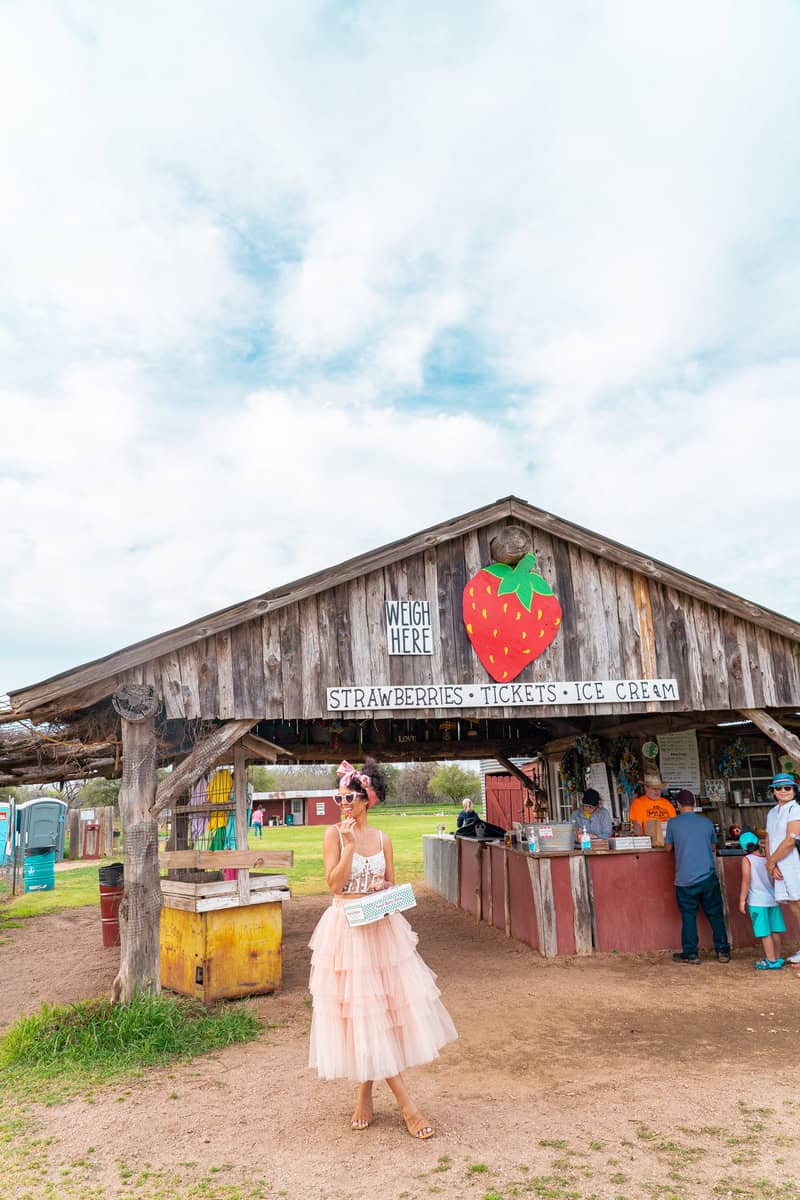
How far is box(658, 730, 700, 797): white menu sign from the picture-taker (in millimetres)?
12703

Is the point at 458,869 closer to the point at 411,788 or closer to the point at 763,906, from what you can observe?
the point at 763,906

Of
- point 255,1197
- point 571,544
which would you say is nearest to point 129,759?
point 255,1197

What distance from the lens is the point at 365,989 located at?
4.37m

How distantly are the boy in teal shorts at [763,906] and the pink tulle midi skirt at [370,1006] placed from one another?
538 cm

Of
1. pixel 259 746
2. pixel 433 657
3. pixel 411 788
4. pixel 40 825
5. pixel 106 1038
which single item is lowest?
pixel 106 1038

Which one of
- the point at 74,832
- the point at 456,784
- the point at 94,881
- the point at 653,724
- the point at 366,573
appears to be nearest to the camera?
the point at 366,573

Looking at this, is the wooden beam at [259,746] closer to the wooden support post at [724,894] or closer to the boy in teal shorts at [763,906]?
the boy in teal shorts at [763,906]

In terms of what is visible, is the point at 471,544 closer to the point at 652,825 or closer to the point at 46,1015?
the point at 652,825

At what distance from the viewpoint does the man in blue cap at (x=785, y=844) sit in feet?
26.9

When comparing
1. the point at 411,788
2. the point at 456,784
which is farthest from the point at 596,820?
the point at 411,788

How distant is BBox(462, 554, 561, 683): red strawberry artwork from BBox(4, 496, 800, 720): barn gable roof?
54 centimetres

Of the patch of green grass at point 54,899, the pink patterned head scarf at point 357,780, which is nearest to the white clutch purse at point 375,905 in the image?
the pink patterned head scarf at point 357,780

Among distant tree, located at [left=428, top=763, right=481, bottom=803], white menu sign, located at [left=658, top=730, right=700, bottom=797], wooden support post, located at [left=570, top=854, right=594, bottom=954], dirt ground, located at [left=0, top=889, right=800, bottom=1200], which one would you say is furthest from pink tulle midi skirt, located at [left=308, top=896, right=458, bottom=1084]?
distant tree, located at [left=428, top=763, right=481, bottom=803]

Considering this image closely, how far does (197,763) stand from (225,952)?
1911 mm
